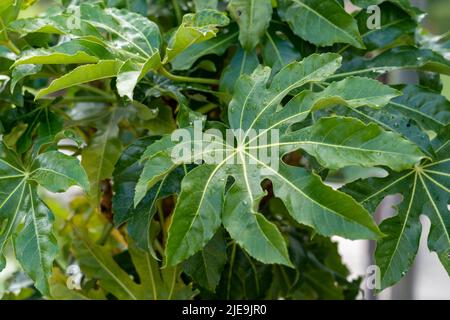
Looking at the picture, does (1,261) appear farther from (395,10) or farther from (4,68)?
(395,10)

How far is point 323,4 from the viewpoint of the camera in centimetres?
72

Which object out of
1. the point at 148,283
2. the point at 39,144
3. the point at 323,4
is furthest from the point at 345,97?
the point at 148,283

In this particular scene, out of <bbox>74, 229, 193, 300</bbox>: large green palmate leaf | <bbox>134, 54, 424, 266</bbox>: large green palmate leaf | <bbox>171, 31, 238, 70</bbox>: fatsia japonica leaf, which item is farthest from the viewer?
<bbox>74, 229, 193, 300</bbox>: large green palmate leaf

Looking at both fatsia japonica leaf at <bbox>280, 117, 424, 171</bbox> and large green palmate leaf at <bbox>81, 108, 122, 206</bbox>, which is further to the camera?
large green palmate leaf at <bbox>81, 108, 122, 206</bbox>

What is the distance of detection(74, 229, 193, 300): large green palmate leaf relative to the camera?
2.83 feet

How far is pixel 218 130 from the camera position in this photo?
64 centimetres

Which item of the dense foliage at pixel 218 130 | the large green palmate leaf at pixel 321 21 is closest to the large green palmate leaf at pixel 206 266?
the dense foliage at pixel 218 130

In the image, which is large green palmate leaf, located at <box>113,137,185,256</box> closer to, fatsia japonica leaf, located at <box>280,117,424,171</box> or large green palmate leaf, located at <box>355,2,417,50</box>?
fatsia japonica leaf, located at <box>280,117,424,171</box>

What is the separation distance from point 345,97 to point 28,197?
33 cm

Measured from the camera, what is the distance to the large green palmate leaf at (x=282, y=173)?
0.52m

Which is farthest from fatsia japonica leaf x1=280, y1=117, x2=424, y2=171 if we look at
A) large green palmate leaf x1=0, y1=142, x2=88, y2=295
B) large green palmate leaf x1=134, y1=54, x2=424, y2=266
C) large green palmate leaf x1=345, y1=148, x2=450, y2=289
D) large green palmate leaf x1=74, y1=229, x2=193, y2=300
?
large green palmate leaf x1=74, y1=229, x2=193, y2=300

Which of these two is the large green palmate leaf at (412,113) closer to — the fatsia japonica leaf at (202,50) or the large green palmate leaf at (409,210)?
the large green palmate leaf at (409,210)

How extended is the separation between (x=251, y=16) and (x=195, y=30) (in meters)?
0.13

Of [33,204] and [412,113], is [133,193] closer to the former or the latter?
[33,204]
